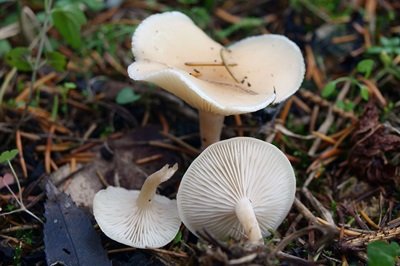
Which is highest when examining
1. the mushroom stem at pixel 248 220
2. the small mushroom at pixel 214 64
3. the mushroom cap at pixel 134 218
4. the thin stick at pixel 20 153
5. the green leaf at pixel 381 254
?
the small mushroom at pixel 214 64

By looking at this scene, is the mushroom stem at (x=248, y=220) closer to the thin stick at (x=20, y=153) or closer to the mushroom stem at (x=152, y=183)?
the mushroom stem at (x=152, y=183)

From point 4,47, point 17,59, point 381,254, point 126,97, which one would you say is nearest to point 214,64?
point 126,97

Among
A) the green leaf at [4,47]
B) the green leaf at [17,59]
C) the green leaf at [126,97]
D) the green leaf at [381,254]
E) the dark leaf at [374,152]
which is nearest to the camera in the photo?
the green leaf at [381,254]

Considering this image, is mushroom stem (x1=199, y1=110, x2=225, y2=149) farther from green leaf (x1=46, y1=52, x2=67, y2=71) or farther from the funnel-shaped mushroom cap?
green leaf (x1=46, y1=52, x2=67, y2=71)

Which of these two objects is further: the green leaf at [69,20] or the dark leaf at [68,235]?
the green leaf at [69,20]

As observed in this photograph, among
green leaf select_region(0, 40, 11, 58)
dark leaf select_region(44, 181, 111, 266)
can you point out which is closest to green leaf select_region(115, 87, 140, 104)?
dark leaf select_region(44, 181, 111, 266)

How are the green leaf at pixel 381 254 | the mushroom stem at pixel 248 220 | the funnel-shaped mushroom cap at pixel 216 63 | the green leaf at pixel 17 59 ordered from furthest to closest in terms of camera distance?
the green leaf at pixel 17 59 → the funnel-shaped mushroom cap at pixel 216 63 → the mushroom stem at pixel 248 220 → the green leaf at pixel 381 254

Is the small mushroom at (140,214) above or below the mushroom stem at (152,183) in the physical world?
below

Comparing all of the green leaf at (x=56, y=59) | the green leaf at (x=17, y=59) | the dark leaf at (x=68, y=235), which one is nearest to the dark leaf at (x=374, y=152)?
the dark leaf at (x=68, y=235)
